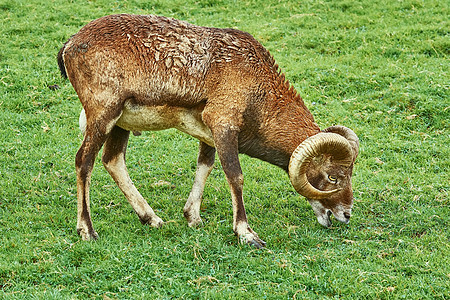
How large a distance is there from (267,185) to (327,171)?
1.80 m

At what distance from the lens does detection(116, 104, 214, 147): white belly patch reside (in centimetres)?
772

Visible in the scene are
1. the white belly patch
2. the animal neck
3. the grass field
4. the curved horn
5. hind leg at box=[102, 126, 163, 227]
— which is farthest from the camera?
hind leg at box=[102, 126, 163, 227]

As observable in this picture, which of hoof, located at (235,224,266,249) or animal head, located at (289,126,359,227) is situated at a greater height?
animal head, located at (289,126,359,227)

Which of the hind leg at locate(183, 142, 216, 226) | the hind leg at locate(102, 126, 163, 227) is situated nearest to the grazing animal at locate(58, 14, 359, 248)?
the hind leg at locate(102, 126, 163, 227)

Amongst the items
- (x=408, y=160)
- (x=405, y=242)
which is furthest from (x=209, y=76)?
(x=408, y=160)

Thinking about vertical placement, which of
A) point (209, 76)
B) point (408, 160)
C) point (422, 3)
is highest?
point (209, 76)

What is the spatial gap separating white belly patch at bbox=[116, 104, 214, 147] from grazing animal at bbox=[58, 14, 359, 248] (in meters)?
0.01

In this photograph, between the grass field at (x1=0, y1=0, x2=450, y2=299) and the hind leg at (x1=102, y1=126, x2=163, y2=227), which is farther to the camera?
the hind leg at (x1=102, y1=126, x2=163, y2=227)

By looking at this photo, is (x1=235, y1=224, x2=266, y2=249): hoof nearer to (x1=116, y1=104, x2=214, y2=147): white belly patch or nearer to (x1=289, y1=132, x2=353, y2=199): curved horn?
(x1=289, y1=132, x2=353, y2=199): curved horn

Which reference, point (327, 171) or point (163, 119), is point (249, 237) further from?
point (163, 119)

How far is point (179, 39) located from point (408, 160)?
505 centimetres

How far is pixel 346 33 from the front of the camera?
15312 millimetres

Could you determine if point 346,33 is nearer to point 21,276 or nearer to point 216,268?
point 216,268

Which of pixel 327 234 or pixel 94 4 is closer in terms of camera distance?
pixel 327 234
